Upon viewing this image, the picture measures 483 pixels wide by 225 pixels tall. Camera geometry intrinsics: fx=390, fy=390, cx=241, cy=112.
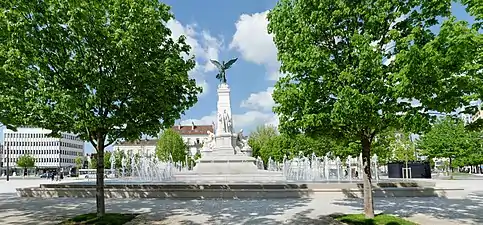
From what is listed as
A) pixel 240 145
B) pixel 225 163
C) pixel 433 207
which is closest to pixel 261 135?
pixel 240 145

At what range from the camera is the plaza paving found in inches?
453

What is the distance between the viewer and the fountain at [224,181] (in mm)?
17656

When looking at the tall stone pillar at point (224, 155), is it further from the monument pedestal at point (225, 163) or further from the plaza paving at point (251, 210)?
the plaza paving at point (251, 210)

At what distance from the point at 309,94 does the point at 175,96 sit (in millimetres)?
4232

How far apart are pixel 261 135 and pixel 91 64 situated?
6776 cm

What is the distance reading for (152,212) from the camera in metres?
13.4

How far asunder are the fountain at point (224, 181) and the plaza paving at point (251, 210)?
96 centimetres

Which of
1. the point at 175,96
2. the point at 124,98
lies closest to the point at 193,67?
the point at 175,96

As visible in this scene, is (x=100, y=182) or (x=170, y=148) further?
(x=170, y=148)

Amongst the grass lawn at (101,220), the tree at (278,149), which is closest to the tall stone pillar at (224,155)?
the grass lawn at (101,220)

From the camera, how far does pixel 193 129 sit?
13038 centimetres

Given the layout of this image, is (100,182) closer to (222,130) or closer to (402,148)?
(222,130)

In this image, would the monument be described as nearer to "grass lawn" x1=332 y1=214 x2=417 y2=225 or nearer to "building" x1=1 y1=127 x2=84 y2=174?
"grass lawn" x1=332 y1=214 x2=417 y2=225

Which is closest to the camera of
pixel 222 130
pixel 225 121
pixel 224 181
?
pixel 224 181
